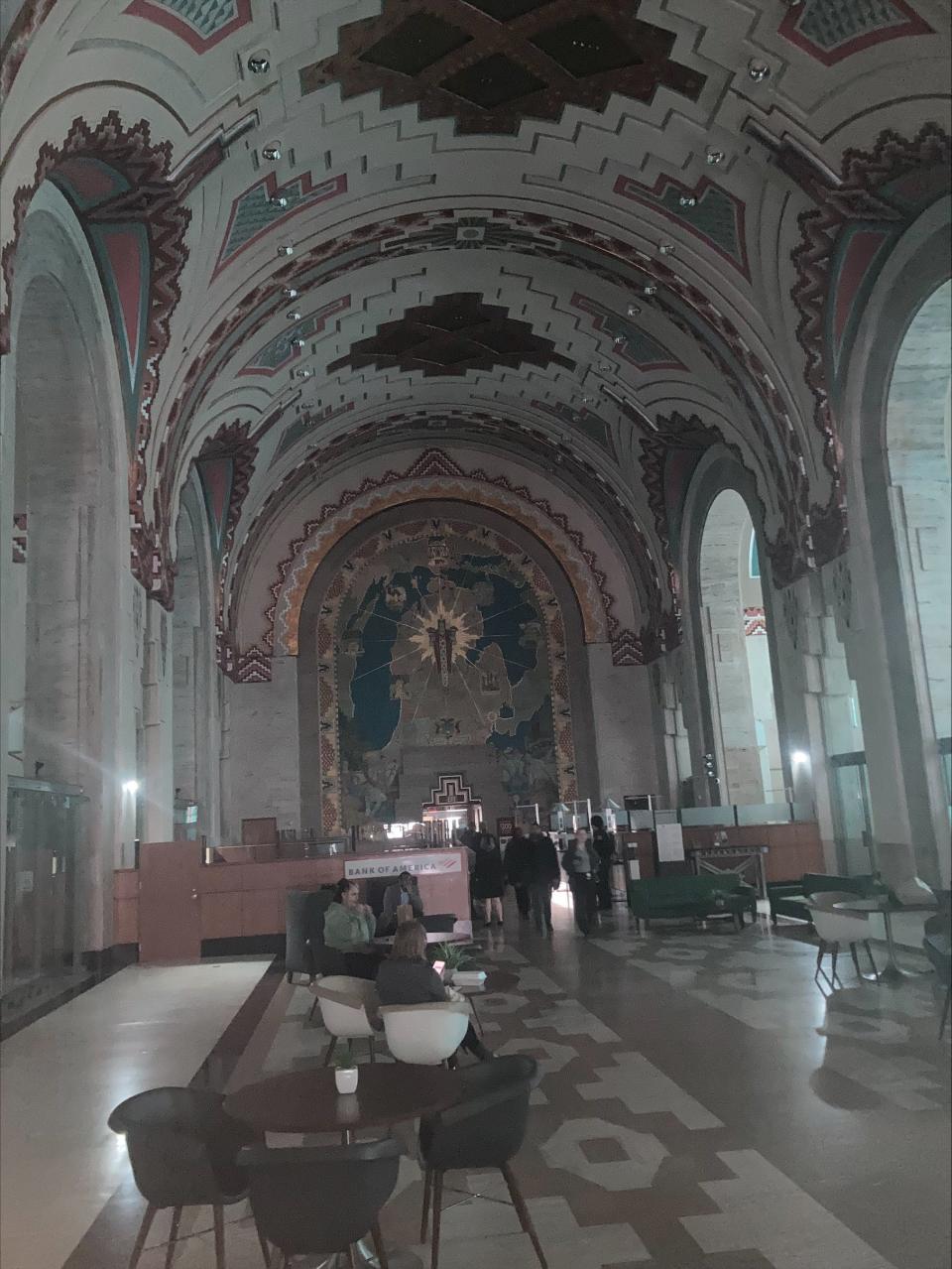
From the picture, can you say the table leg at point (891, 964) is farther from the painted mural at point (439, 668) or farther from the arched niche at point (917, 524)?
the painted mural at point (439, 668)

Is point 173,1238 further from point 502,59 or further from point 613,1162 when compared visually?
point 502,59

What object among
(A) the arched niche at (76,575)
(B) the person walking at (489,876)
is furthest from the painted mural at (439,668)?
(A) the arched niche at (76,575)

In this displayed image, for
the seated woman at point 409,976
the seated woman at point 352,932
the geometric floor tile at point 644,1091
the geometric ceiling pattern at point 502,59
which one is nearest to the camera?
the geometric floor tile at point 644,1091

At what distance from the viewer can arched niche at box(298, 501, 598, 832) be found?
69.2ft

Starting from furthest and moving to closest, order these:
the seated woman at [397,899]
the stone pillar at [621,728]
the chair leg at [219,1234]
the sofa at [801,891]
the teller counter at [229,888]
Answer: the stone pillar at [621,728], the teller counter at [229,888], the seated woman at [397,899], the sofa at [801,891], the chair leg at [219,1234]

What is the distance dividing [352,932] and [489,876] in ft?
18.2

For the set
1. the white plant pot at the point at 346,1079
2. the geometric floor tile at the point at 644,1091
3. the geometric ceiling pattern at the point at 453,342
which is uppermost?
the geometric ceiling pattern at the point at 453,342

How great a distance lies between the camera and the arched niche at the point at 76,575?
34.4 feet

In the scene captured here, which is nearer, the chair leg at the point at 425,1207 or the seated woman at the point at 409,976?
the chair leg at the point at 425,1207

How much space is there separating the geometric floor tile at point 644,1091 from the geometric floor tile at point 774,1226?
0.93m

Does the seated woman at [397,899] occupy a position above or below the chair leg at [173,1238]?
above

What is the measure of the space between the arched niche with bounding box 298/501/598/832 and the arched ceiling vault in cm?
459

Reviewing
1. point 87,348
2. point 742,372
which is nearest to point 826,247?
point 742,372

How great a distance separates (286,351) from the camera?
51.3ft
